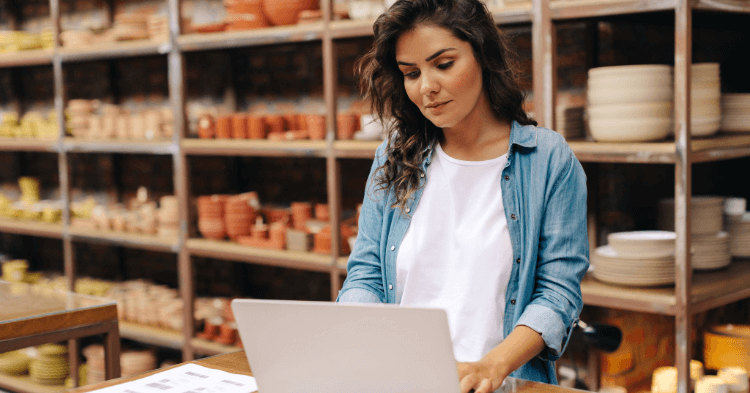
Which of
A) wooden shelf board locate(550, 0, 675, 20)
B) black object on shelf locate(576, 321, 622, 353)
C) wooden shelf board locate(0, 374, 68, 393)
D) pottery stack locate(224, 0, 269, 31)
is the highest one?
pottery stack locate(224, 0, 269, 31)

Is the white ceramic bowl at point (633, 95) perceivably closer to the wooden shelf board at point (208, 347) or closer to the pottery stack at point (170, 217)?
the wooden shelf board at point (208, 347)

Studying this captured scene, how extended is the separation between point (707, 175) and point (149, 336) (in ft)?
8.66

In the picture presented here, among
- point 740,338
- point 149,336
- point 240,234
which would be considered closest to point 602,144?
point 740,338

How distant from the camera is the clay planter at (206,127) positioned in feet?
10.9

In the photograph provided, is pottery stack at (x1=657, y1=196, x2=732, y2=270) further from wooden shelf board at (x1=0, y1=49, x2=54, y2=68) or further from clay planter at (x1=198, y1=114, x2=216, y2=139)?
wooden shelf board at (x1=0, y1=49, x2=54, y2=68)

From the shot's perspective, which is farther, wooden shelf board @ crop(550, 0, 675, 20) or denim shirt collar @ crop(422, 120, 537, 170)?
wooden shelf board @ crop(550, 0, 675, 20)

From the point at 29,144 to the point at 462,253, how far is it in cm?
343

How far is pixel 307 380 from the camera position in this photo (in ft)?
3.29

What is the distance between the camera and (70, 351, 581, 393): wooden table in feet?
3.84

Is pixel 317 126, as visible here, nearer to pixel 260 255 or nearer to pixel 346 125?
pixel 346 125

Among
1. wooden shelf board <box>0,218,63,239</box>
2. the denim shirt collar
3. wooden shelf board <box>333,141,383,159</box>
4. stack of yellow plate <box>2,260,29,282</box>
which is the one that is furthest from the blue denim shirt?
stack of yellow plate <box>2,260,29,282</box>

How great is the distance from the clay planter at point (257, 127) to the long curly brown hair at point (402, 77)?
1648 mm

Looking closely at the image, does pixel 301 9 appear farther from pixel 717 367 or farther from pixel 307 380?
pixel 307 380

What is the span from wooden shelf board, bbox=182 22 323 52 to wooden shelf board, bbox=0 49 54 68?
3.53 feet
